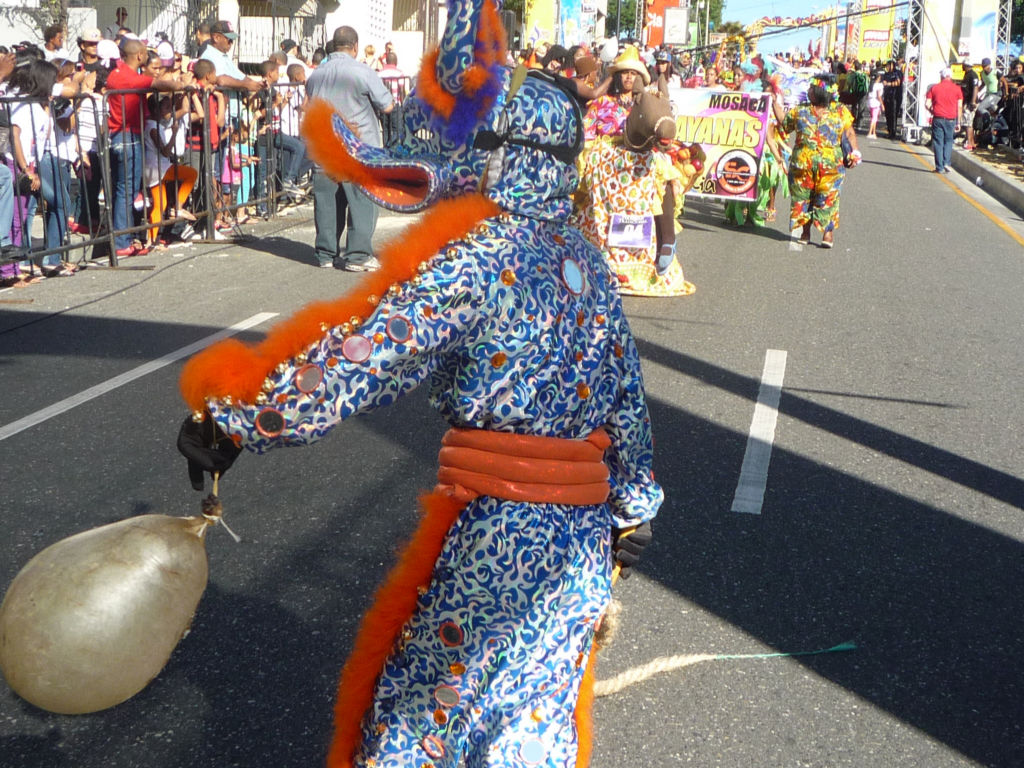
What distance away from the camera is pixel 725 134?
45.3 feet

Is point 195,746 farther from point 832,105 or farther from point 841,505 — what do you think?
point 832,105

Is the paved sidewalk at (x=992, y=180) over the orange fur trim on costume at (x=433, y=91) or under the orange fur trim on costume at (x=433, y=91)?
under

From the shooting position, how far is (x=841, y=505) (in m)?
5.00

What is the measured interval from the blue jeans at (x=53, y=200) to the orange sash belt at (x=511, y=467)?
8.06 meters

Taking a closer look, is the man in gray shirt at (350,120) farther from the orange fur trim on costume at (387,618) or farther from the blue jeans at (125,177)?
the orange fur trim on costume at (387,618)

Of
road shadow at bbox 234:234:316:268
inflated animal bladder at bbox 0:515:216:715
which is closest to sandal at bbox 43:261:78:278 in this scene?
road shadow at bbox 234:234:316:268

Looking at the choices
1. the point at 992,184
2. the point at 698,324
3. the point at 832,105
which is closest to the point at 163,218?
the point at 698,324

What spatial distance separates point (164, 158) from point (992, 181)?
13.9 metres

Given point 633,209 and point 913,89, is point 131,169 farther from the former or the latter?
point 913,89

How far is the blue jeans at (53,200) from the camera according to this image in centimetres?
924

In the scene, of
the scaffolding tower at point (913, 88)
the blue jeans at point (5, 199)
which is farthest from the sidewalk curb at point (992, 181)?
the blue jeans at point (5, 199)

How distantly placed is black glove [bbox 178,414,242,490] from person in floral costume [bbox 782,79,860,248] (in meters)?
10.9

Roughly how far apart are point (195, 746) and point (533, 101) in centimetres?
200

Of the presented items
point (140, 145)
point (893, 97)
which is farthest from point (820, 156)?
point (893, 97)
